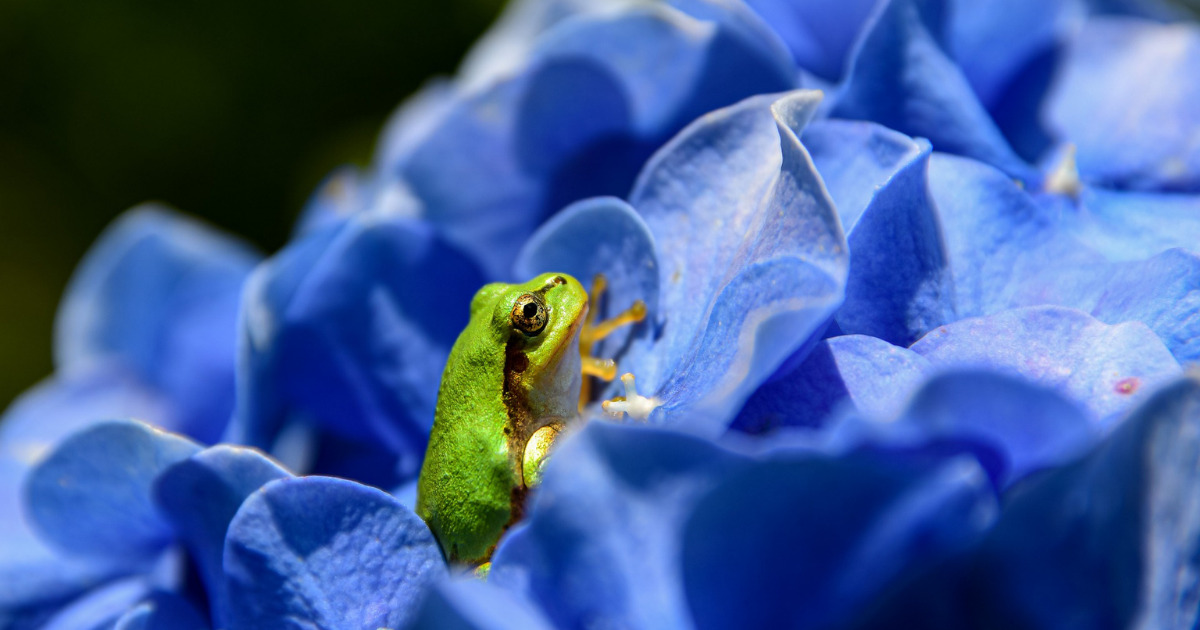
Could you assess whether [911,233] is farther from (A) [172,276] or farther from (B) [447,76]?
(B) [447,76]

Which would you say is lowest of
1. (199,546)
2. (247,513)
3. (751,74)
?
(199,546)

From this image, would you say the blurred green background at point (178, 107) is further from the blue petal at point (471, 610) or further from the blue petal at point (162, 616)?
the blue petal at point (471, 610)

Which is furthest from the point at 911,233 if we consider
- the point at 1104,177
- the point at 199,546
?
the point at 199,546

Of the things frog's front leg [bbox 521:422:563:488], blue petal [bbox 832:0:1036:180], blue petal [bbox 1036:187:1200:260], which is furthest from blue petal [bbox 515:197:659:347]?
blue petal [bbox 1036:187:1200:260]

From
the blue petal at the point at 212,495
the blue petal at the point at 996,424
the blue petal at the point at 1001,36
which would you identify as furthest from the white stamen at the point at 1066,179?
the blue petal at the point at 212,495

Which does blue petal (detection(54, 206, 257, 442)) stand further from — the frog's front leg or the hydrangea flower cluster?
the frog's front leg

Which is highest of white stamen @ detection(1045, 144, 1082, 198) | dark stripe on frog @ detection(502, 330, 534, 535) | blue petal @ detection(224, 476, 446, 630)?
white stamen @ detection(1045, 144, 1082, 198)

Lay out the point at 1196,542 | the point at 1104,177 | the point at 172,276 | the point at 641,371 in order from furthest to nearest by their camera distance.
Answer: the point at 172,276
the point at 1104,177
the point at 641,371
the point at 1196,542
